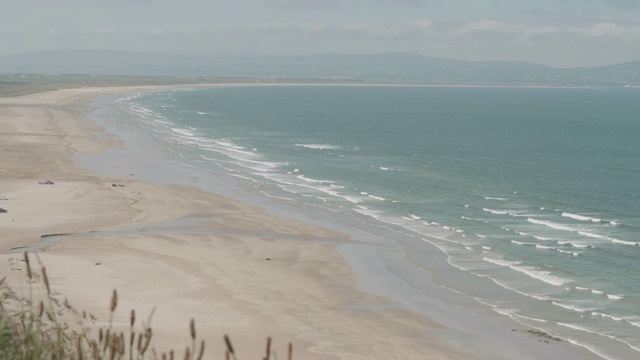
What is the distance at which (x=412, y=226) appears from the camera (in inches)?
1672

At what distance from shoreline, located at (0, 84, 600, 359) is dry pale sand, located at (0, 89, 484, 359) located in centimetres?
5

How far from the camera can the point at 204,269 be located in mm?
31547

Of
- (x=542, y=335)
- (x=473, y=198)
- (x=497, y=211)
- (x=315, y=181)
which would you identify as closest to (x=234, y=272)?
(x=542, y=335)

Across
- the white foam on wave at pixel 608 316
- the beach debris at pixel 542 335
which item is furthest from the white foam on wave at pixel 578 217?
the beach debris at pixel 542 335

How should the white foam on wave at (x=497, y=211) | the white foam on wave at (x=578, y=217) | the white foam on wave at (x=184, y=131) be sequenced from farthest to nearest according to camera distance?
the white foam on wave at (x=184, y=131), the white foam on wave at (x=497, y=211), the white foam on wave at (x=578, y=217)

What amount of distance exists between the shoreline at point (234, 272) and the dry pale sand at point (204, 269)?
0.05 m

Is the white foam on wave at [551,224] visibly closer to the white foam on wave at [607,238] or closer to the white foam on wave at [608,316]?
the white foam on wave at [607,238]

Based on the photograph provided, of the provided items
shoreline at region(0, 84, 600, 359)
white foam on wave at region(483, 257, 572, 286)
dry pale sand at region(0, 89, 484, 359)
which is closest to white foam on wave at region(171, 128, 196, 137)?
dry pale sand at region(0, 89, 484, 359)

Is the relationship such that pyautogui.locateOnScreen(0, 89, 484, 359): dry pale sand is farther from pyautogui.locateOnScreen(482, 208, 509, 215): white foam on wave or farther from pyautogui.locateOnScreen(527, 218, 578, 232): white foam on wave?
pyautogui.locateOnScreen(482, 208, 509, 215): white foam on wave

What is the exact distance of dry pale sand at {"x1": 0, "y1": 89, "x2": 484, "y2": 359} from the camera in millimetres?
23672

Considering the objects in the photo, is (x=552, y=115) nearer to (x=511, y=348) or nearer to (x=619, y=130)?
(x=619, y=130)

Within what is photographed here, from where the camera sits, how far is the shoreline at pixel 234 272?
23859mm

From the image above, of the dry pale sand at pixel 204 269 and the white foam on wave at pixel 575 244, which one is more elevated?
the white foam on wave at pixel 575 244

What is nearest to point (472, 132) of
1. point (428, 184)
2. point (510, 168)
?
point (510, 168)
